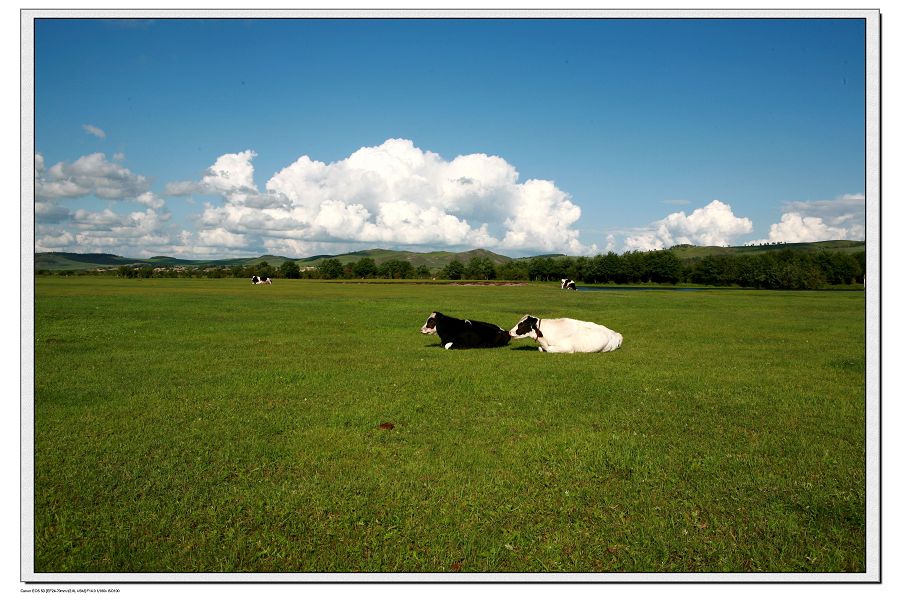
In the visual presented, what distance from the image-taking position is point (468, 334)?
18047mm

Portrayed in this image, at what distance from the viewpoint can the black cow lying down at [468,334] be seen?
1798cm

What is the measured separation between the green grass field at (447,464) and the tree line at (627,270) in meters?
2.72

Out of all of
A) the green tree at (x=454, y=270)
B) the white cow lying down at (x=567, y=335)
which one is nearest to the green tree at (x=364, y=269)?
the green tree at (x=454, y=270)

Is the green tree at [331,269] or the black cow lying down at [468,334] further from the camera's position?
the green tree at [331,269]

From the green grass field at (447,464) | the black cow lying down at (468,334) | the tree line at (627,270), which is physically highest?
the tree line at (627,270)

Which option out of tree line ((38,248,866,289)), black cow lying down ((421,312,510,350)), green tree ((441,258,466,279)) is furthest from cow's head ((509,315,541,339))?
green tree ((441,258,466,279))

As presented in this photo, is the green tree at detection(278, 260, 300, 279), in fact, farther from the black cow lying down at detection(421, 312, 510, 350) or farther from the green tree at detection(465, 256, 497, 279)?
the black cow lying down at detection(421, 312, 510, 350)

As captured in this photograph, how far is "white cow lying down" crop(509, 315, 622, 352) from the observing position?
16.8 m

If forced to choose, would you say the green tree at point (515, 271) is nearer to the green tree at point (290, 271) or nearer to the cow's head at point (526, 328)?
the green tree at point (290, 271)

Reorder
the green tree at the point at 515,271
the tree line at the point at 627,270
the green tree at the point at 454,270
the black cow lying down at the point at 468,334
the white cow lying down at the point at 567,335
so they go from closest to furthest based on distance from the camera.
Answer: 1. the white cow lying down at the point at 567,335
2. the tree line at the point at 627,270
3. the black cow lying down at the point at 468,334
4. the green tree at the point at 454,270
5. the green tree at the point at 515,271

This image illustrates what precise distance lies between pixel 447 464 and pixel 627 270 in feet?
117

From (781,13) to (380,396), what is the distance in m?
8.53

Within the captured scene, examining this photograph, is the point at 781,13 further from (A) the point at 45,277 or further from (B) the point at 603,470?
(A) the point at 45,277

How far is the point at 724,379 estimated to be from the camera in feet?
40.9
